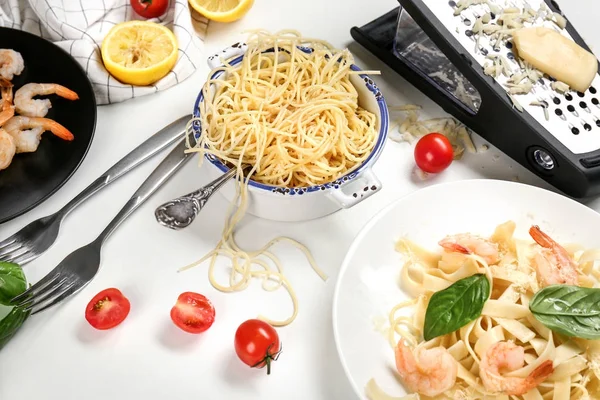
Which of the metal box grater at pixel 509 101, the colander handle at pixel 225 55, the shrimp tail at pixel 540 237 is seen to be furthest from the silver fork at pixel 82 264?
the shrimp tail at pixel 540 237

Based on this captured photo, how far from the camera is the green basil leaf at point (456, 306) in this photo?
1277 millimetres

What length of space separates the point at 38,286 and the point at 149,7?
843 millimetres

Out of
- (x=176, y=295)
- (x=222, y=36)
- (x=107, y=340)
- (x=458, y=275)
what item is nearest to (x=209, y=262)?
(x=176, y=295)

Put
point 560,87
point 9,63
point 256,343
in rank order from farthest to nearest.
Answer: point 9,63
point 560,87
point 256,343

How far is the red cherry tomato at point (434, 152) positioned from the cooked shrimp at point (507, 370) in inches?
20.0

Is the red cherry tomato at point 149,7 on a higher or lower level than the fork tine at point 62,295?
higher

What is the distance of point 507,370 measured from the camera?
1.25 m

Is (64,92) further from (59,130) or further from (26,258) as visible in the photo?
(26,258)

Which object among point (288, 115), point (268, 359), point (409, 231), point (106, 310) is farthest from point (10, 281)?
point (409, 231)

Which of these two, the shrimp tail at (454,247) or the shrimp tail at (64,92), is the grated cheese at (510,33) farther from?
the shrimp tail at (64,92)

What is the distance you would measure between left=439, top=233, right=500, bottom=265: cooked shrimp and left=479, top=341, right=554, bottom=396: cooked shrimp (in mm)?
200

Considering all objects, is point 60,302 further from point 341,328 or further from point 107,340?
point 341,328

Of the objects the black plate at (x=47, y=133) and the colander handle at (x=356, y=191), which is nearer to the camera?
the colander handle at (x=356, y=191)

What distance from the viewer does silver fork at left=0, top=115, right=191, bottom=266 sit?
148cm
